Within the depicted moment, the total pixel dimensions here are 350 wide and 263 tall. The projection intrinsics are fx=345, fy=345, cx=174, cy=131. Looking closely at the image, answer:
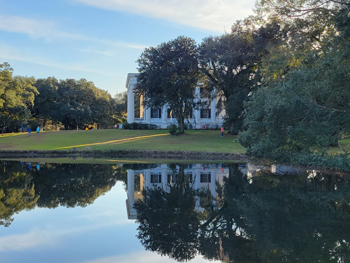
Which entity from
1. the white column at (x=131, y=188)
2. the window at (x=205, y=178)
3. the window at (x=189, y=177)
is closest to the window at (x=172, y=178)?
the window at (x=189, y=177)

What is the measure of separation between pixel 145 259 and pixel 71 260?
1.25 meters

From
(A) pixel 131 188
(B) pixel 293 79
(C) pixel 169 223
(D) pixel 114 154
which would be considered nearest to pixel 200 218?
(C) pixel 169 223

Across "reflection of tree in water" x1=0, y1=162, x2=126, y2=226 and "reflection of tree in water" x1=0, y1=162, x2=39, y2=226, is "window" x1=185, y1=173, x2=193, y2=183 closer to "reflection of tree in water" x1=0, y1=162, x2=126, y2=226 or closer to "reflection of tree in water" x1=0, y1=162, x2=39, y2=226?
"reflection of tree in water" x1=0, y1=162, x2=126, y2=226

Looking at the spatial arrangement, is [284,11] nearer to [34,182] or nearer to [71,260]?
[34,182]

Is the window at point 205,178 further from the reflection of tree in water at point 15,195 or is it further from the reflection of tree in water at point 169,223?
the reflection of tree in water at point 15,195

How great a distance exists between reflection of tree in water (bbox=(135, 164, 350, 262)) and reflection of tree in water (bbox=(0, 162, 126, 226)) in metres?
2.33

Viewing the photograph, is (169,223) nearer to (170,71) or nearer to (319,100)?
(319,100)

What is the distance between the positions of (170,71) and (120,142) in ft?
31.3

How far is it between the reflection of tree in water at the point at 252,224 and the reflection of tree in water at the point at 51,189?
2.33m

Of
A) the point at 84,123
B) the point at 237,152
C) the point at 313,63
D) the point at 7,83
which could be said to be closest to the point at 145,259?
the point at 313,63

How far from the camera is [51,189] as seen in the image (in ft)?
43.4

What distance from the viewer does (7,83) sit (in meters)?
44.3

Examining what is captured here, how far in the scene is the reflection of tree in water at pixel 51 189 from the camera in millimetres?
10422

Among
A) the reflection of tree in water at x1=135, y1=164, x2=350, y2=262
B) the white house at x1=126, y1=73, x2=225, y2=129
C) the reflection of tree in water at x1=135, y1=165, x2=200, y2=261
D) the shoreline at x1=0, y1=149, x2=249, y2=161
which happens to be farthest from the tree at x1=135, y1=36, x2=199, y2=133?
the reflection of tree in water at x1=135, y1=165, x2=200, y2=261
